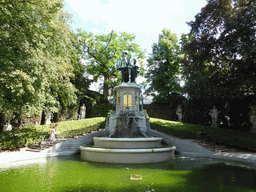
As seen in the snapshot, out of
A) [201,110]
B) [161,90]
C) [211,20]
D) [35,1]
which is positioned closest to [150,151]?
[35,1]

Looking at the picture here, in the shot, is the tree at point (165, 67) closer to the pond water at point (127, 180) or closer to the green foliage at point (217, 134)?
the green foliage at point (217, 134)

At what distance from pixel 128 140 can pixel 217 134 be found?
7.23 meters

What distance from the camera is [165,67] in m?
28.2

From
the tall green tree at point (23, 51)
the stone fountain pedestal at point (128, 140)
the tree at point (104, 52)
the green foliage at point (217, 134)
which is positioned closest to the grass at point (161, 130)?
the green foliage at point (217, 134)

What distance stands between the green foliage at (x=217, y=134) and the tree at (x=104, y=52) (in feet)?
43.6

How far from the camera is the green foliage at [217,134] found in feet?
37.4

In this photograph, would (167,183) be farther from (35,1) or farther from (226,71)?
(226,71)

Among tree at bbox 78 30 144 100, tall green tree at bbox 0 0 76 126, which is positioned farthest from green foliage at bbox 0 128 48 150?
tree at bbox 78 30 144 100

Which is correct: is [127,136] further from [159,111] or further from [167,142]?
[159,111]

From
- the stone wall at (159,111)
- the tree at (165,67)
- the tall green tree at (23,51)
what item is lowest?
the stone wall at (159,111)

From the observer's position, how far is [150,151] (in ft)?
26.4

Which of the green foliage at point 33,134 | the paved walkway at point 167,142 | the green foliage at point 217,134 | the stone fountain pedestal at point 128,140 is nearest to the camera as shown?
the stone fountain pedestal at point 128,140

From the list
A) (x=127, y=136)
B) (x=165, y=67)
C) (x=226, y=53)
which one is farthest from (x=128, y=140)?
(x=165, y=67)

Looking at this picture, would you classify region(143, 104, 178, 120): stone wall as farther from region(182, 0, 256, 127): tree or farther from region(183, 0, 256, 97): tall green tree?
region(183, 0, 256, 97): tall green tree
